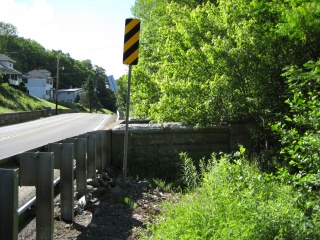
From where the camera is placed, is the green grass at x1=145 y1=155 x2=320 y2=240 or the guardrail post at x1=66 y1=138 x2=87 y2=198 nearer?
the green grass at x1=145 y1=155 x2=320 y2=240

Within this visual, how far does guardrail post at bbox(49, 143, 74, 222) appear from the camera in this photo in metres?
4.84

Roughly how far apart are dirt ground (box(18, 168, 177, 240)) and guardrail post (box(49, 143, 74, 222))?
5.3 inches

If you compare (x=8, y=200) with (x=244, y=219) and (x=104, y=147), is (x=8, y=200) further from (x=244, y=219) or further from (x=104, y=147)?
(x=104, y=147)

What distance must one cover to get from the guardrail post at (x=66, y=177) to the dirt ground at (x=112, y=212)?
0.13 metres

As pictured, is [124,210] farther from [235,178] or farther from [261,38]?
[261,38]

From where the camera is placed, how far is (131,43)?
7102 mm

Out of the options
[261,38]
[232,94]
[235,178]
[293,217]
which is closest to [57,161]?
[235,178]

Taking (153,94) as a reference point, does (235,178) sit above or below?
below

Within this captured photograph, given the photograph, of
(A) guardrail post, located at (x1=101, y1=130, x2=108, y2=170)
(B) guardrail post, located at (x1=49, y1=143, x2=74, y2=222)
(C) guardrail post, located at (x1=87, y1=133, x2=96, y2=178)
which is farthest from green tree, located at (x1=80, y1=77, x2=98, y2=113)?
(B) guardrail post, located at (x1=49, y1=143, x2=74, y2=222)

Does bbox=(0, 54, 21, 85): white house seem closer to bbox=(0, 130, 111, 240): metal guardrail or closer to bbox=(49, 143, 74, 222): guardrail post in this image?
bbox=(0, 130, 111, 240): metal guardrail

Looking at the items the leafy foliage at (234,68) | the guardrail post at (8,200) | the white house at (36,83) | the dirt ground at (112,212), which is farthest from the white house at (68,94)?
the guardrail post at (8,200)

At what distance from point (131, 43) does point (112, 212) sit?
307 cm

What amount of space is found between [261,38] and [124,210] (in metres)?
4.61

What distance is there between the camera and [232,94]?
8.04 metres
